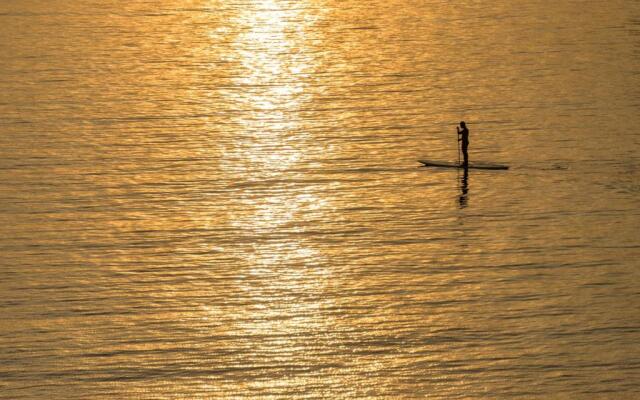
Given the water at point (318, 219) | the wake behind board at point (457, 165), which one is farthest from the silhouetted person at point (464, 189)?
the wake behind board at point (457, 165)

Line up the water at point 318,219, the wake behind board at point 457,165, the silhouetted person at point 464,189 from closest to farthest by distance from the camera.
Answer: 1. the water at point 318,219
2. the silhouetted person at point 464,189
3. the wake behind board at point 457,165

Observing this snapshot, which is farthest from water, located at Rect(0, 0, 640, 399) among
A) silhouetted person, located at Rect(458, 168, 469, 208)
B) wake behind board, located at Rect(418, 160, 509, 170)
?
wake behind board, located at Rect(418, 160, 509, 170)

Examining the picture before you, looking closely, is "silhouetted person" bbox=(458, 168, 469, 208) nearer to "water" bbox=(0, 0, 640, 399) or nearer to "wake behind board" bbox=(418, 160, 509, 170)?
"water" bbox=(0, 0, 640, 399)

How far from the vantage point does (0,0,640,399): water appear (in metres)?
42.7

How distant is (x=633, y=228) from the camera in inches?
2213

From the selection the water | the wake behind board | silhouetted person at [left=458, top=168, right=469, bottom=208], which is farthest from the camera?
the wake behind board

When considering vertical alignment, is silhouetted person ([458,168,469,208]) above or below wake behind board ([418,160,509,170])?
above

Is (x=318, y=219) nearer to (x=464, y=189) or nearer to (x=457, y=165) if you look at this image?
(x=464, y=189)

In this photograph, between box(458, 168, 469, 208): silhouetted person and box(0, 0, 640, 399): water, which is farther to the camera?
box(458, 168, 469, 208): silhouetted person

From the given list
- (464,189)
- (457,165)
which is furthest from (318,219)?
(457,165)

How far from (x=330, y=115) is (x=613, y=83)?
20.1 m

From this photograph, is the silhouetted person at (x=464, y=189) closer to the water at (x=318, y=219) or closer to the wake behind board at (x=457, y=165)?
the water at (x=318, y=219)

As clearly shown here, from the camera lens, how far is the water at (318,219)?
4266 cm

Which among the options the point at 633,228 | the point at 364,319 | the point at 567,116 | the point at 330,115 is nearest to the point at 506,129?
the point at 567,116
